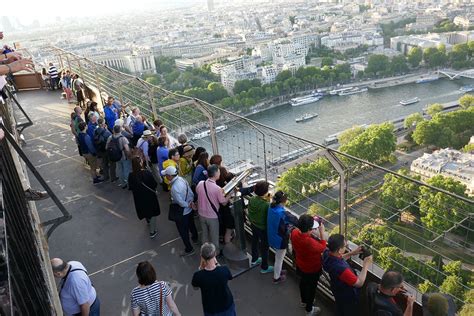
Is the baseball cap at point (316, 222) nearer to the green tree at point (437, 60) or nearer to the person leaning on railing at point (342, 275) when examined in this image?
the person leaning on railing at point (342, 275)

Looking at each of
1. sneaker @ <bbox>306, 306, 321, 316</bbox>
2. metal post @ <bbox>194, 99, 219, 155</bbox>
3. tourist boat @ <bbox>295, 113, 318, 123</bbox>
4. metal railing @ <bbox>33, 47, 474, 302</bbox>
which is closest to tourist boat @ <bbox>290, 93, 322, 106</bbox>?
tourist boat @ <bbox>295, 113, 318, 123</bbox>

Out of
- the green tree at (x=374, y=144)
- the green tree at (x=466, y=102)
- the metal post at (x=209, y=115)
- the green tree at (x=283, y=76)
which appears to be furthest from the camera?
the green tree at (x=283, y=76)

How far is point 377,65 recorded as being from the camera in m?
54.3

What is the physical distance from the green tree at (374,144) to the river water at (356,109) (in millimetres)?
4139

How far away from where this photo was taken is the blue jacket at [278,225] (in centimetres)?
250

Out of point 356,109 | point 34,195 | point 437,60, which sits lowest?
point 356,109

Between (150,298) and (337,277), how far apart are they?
0.94 metres

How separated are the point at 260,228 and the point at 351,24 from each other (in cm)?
9189

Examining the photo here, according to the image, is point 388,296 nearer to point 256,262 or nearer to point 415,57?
point 256,262

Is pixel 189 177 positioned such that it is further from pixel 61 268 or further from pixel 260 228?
pixel 61 268

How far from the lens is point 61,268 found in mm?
2127

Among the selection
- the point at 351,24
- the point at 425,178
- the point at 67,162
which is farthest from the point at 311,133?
the point at 351,24

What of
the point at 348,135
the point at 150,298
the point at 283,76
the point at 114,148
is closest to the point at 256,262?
the point at 150,298

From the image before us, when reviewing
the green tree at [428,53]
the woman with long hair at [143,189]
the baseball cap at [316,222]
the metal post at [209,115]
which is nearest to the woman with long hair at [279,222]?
the baseball cap at [316,222]
